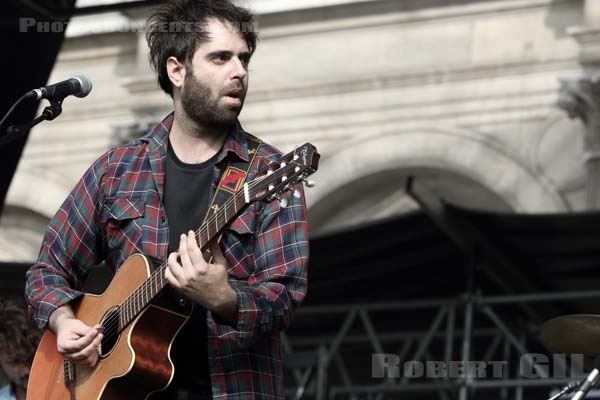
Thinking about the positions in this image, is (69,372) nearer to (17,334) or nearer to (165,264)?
(165,264)

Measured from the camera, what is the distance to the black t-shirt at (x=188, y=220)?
4.83 m

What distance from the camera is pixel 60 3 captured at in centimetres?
871

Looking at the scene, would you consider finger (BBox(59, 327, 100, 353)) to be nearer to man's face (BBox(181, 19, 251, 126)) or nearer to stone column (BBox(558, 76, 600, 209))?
man's face (BBox(181, 19, 251, 126))

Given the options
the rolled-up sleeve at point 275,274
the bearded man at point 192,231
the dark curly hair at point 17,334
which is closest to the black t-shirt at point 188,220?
the bearded man at point 192,231

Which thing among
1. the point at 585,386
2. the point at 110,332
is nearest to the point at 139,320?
the point at 110,332

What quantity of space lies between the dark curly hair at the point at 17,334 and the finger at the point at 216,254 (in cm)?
203

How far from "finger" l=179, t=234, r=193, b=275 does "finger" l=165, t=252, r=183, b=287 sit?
2 centimetres

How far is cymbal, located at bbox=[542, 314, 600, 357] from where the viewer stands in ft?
17.2

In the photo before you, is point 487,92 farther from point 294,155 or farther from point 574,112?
point 294,155

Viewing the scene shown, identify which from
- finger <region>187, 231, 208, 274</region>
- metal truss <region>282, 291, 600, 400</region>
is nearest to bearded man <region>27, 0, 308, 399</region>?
finger <region>187, 231, 208, 274</region>

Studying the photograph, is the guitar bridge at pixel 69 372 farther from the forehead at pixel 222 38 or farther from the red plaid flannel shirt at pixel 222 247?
the forehead at pixel 222 38

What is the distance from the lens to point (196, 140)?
16.8 ft

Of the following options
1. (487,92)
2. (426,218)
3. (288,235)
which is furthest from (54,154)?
(288,235)

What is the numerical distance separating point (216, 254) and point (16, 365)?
2.13m
